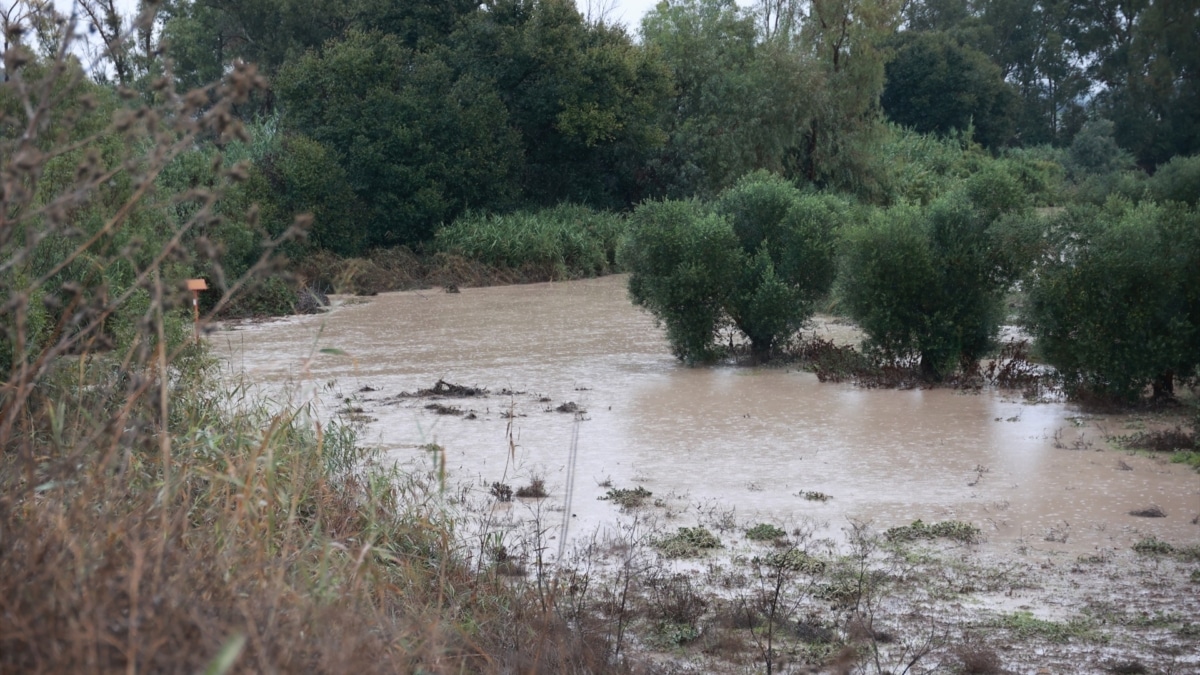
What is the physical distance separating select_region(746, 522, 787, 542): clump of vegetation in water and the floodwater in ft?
0.96

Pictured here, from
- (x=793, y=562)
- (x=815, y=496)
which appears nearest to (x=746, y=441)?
(x=815, y=496)

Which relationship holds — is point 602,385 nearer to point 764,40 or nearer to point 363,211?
point 363,211

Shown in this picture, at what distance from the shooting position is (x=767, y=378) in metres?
14.2

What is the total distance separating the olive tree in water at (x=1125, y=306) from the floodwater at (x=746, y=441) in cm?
56

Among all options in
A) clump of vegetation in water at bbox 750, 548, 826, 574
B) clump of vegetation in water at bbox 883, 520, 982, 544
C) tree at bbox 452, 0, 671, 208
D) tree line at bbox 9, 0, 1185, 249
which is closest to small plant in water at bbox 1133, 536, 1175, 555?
clump of vegetation in water at bbox 883, 520, 982, 544

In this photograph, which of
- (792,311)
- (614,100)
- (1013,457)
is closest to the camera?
(1013,457)

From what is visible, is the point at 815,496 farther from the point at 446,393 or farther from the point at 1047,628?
the point at 446,393

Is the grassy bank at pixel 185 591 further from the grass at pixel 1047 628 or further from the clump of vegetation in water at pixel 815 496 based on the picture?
the clump of vegetation in water at pixel 815 496

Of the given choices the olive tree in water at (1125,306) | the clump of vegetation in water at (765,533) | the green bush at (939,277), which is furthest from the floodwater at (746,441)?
the green bush at (939,277)

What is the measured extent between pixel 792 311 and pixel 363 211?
15.6 meters

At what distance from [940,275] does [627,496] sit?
605cm

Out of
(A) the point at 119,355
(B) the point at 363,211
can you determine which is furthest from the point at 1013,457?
(B) the point at 363,211

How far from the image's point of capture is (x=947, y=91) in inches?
2137

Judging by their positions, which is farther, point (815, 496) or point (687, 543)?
point (815, 496)
